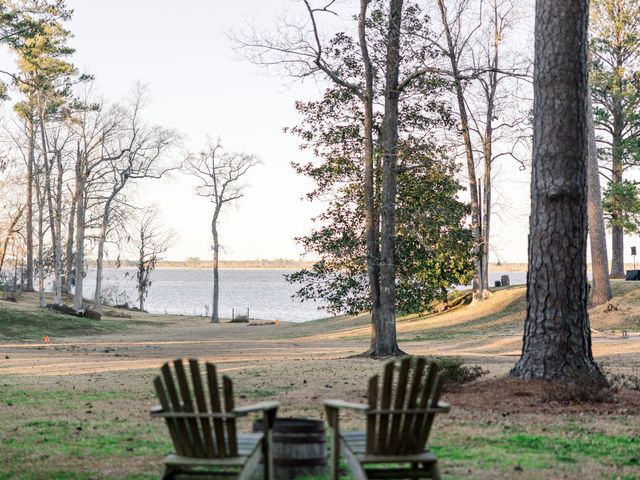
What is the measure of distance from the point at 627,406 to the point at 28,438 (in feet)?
26.1

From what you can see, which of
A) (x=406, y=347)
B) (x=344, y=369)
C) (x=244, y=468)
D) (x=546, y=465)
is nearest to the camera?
(x=244, y=468)

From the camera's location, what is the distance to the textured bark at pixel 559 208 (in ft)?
42.4

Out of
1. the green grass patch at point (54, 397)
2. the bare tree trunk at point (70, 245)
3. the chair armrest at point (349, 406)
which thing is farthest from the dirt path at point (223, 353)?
the bare tree trunk at point (70, 245)

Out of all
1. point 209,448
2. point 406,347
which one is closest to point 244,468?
point 209,448

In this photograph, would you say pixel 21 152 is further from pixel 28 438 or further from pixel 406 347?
pixel 28 438

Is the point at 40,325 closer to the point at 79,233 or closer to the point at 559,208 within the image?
the point at 79,233

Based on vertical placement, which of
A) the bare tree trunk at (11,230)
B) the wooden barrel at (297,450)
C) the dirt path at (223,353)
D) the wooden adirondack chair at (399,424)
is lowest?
the dirt path at (223,353)

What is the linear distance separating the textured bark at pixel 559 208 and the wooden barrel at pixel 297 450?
22.4ft

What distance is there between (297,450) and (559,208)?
7.60m

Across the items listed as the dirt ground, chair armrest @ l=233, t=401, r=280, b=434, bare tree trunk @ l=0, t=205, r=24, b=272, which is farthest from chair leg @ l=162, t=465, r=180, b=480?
bare tree trunk @ l=0, t=205, r=24, b=272

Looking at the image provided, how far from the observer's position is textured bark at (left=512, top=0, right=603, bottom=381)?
12.9 m

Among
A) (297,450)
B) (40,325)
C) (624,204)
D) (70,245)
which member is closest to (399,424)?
(297,450)

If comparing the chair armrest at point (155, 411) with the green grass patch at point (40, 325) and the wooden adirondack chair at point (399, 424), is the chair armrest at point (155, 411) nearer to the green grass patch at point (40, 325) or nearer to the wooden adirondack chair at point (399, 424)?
the wooden adirondack chair at point (399, 424)

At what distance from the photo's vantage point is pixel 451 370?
13172mm
